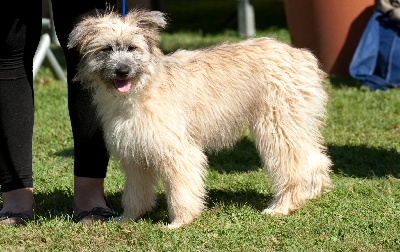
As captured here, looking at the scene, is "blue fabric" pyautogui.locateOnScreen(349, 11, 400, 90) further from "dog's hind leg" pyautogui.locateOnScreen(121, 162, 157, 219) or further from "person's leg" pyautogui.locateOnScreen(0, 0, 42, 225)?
"person's leg" pyautogui.locateOnScreen(0, 0, 42, 225)

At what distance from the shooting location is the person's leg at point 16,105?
4289 millimetres

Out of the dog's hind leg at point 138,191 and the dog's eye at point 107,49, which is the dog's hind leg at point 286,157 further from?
the dog's eye at point 107,49

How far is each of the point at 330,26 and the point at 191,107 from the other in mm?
4449

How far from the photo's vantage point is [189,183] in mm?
4328

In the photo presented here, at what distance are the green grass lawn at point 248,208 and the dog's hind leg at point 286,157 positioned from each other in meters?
0.11

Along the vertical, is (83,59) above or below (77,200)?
above

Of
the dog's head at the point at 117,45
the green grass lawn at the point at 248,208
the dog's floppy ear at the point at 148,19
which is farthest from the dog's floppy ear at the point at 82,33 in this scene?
the green grass lawn at the point at 248,208

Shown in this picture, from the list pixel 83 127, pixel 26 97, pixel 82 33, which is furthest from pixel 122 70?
pixel 26 97

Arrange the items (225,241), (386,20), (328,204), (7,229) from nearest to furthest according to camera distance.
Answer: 1. (225,241)
2. (7,229)
3. (328,204)
4. (386,20)

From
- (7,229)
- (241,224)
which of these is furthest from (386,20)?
(7,229)

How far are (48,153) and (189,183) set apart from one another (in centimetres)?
234

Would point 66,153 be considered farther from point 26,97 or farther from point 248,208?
point 248,208

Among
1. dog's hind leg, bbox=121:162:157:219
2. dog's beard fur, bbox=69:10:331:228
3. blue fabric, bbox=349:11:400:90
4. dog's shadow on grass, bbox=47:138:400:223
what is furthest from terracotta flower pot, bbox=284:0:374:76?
dog's hind leg, bbox=121:162:157:219

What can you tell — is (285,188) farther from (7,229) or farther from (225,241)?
(7,229)
